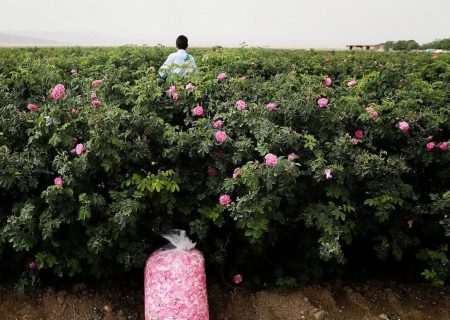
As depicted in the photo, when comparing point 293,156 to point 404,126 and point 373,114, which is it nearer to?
point 373,114

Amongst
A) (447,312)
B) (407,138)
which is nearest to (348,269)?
(447,312)

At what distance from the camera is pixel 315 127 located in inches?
127

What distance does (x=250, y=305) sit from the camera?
3287 millimetres

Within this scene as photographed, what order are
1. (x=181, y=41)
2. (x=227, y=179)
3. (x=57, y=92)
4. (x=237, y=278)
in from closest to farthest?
1. (x=227, y=179)
2. (x=57, y=92)
3. (x=237, y=278)
4. (x=181, y=41)

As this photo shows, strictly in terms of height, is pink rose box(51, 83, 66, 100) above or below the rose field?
above

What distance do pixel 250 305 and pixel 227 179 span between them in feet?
3.30

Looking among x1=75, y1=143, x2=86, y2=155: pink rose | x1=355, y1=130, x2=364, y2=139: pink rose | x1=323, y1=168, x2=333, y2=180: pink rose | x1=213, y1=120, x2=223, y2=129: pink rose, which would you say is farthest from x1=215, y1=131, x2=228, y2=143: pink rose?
x1=355, y1=130, x2=364, y2=139: pink rose

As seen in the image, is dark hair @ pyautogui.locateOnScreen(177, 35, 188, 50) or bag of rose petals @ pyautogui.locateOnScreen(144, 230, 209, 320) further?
dark hair @ pyautogui.locateOnScreen(177, 35, 188, 50)

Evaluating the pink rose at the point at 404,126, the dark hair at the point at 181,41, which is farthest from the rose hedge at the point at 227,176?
the dark hair at the point at 181,41

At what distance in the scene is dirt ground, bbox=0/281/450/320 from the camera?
3.20 meters

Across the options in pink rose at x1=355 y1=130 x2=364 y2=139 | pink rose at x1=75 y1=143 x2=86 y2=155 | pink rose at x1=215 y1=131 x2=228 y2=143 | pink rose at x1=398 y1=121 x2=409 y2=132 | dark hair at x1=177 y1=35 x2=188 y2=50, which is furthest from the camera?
dark hair at x1=177 y1=35 x2=188 y2=50

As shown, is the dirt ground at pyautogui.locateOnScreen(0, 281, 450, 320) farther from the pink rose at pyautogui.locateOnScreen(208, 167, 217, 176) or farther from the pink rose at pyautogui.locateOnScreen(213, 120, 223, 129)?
the pink rose at pyautogui.locateOnScreen(213, 120, 223, 129)

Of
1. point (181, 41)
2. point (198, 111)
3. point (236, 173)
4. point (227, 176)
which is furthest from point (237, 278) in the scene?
point (181, 41)

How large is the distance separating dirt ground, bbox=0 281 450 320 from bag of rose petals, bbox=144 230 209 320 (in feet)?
1.46
